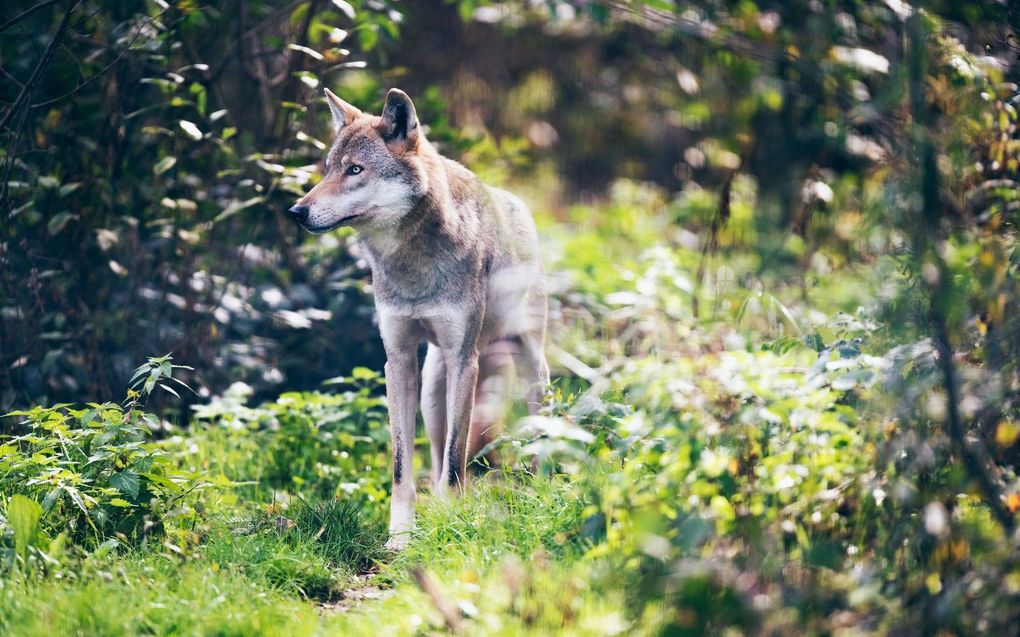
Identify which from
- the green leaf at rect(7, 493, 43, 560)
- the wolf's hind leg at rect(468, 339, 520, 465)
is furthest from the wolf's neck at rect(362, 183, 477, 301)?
the green leaf at rect(7, 493, 43, 560)

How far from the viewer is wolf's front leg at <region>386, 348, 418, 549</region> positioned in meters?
4.80

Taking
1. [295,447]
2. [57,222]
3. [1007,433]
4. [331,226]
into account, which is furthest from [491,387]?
[1007,433]

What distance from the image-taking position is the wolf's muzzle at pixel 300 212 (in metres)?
4.54

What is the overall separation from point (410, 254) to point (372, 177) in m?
0.44

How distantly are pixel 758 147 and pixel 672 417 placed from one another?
27.5ft

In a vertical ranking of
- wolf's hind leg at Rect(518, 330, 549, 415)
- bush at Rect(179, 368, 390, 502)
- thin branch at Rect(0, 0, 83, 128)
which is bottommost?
bush at Rect(179, 368, 390, 502)

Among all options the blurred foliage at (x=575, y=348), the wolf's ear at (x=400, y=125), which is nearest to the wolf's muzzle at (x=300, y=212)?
the wolf's ear at (x=400, y=125)

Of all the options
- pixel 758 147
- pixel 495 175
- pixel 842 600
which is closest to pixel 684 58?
pixel 758 147

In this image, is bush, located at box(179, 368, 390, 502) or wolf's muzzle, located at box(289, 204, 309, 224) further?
bush, located at box(179, 368, 390, 502)

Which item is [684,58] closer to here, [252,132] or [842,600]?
[252,132]

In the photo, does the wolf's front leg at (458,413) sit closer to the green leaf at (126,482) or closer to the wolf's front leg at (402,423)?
the wolf's front leg at (402,423)

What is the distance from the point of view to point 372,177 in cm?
468

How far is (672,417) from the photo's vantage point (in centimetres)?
344

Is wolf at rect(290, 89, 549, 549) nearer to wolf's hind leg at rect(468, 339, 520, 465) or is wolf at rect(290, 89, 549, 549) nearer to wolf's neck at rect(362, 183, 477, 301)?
wolf's neck at rect(362, 183, 477, 301)
